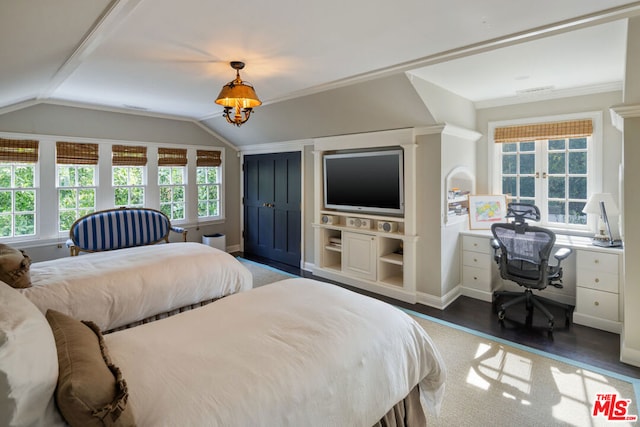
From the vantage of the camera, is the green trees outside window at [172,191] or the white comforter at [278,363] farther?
the green trees outside window at [172,191]

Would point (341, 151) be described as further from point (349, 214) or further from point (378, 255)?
point (378, 255)

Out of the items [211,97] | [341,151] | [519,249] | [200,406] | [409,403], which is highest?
[211,97]

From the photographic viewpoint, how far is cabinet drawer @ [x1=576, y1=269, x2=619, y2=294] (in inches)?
125

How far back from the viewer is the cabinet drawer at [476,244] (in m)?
4.00

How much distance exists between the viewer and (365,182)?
14.3 feet

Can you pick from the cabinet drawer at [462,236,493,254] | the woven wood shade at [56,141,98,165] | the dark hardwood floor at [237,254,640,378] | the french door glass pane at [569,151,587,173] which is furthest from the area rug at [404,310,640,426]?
the woven wood shade at [56,141,98,165]

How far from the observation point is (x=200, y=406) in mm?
1130

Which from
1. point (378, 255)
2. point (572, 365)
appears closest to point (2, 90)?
point (378, 255)

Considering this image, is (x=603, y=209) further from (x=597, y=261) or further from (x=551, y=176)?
(x=551, y=176)

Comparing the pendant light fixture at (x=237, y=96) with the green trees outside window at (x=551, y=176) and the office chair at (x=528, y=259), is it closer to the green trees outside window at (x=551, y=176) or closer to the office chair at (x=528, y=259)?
the office chair at (x=528, y=259)

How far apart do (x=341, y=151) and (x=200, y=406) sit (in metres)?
3.90

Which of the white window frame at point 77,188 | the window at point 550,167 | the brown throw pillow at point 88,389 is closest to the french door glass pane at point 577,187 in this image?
the window at point 550,167

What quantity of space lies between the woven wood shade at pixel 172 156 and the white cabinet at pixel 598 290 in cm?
554

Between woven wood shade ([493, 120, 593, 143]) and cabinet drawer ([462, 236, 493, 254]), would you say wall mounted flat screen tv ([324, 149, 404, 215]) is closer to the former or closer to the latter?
cabinet drawer ([462, 236, 493, 254])
